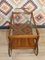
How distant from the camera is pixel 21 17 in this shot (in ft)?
7.66

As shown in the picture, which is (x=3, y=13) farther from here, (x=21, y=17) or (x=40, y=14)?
(x=40, y=14)

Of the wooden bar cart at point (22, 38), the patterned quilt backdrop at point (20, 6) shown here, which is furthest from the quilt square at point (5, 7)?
the wooden bar cart at point (22, 38)

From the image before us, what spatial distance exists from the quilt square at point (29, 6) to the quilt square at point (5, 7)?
0.22 metres

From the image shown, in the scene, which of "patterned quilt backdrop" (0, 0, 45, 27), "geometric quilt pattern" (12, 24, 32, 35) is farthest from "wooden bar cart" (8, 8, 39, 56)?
"patterned quilt backdrop" (0, 0, 45, 27)

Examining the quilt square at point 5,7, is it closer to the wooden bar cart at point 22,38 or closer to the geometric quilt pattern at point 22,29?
the wooden bar cart at point 22,38

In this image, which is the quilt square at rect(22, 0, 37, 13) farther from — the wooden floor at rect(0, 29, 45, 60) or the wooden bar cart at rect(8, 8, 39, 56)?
the wooden floor at rect(0, 29, 45, 60)

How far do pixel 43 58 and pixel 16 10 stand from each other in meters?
0.79

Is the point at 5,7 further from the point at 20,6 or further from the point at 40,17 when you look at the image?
Answer: the point at 40,17

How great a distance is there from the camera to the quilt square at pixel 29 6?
2.22 meters

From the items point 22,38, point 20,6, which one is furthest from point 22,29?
point 20,6

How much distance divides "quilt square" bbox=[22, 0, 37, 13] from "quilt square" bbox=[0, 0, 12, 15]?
0.71ft

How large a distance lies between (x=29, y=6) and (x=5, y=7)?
1.11 ft

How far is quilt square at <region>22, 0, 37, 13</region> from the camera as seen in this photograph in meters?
2.22

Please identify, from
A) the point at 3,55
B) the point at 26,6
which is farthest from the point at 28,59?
the point at 26,6
